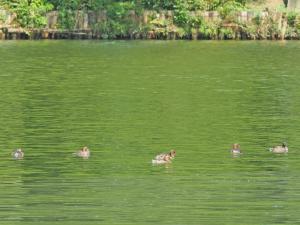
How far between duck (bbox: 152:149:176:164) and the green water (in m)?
0.24

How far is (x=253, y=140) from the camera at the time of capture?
44.2 m

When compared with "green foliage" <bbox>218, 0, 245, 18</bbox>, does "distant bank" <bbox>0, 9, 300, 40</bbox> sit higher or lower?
lower

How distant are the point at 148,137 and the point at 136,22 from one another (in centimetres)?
5203

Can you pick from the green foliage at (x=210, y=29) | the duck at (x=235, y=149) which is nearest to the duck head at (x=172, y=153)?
the duck at (x=235, y=149)

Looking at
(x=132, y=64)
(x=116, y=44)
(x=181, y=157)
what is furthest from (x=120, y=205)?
(x=116, y=44)

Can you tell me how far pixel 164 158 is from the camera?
127 feet

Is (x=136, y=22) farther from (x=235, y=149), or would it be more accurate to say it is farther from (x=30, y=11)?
(x=235, y=149)

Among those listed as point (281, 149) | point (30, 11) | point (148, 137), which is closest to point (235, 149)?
point (281, 149)

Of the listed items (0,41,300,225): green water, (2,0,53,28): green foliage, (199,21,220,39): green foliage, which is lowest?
(199,21,220,39): green foliage

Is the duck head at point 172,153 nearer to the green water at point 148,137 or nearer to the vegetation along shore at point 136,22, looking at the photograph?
the green water at point 148,137

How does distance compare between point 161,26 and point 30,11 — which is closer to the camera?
point 30,11

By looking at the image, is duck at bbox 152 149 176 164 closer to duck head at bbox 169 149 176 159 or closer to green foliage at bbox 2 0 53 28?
duck head at bbox 169 149 176 159

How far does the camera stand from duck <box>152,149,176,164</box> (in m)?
38.7

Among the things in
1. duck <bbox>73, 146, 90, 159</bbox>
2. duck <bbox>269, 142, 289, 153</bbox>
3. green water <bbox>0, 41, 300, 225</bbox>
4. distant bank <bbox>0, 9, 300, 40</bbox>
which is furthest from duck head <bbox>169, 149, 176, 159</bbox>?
distant bank <bbox>0, 9, 300, 40</bbox>
